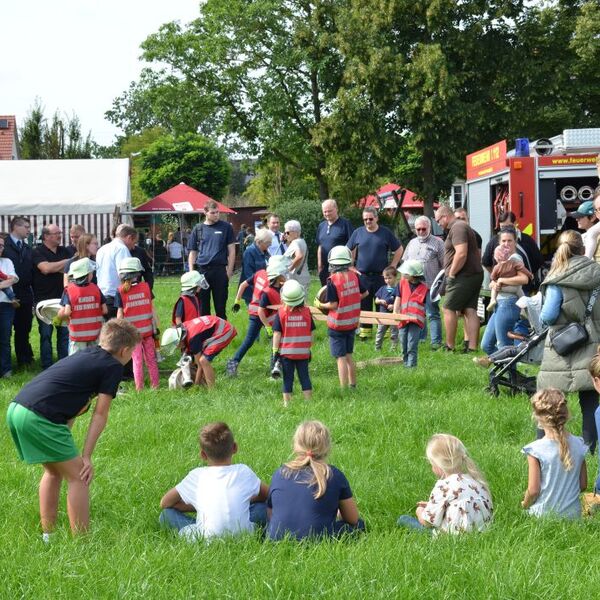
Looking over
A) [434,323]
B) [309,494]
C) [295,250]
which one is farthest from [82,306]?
[309,494]

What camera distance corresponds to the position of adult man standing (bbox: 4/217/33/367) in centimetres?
1272

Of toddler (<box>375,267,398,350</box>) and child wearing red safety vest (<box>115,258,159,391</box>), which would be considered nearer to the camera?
child wearing red safety vest (<box>115,258,159,391</box>)

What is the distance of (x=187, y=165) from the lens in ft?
180

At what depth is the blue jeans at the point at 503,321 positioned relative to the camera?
10680 millimetres

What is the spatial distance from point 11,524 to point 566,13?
106 feet

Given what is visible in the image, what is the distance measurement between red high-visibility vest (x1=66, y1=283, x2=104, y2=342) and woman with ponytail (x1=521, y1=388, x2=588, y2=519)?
6211 mm

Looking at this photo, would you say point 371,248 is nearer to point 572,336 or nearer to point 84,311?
point 84,311

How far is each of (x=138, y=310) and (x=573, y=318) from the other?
16.6ft

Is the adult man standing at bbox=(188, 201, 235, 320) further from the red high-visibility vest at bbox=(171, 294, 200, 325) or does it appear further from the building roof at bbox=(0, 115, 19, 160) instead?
the building roof at bbox=(0, 115, 19, 160)

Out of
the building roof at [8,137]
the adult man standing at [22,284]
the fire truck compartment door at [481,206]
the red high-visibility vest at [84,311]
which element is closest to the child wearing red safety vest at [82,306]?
the red high-visibility vest at [84,311]

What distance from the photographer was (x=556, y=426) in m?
5.86

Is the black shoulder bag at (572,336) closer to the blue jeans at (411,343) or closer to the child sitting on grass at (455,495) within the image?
the child sitting on grass at (455,495)

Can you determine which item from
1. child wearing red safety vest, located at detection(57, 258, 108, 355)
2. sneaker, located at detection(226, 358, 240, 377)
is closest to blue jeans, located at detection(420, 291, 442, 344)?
sneaker, located at detection(226, 358, 240, 377)

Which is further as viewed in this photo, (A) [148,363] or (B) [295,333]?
(A) [148,363]
